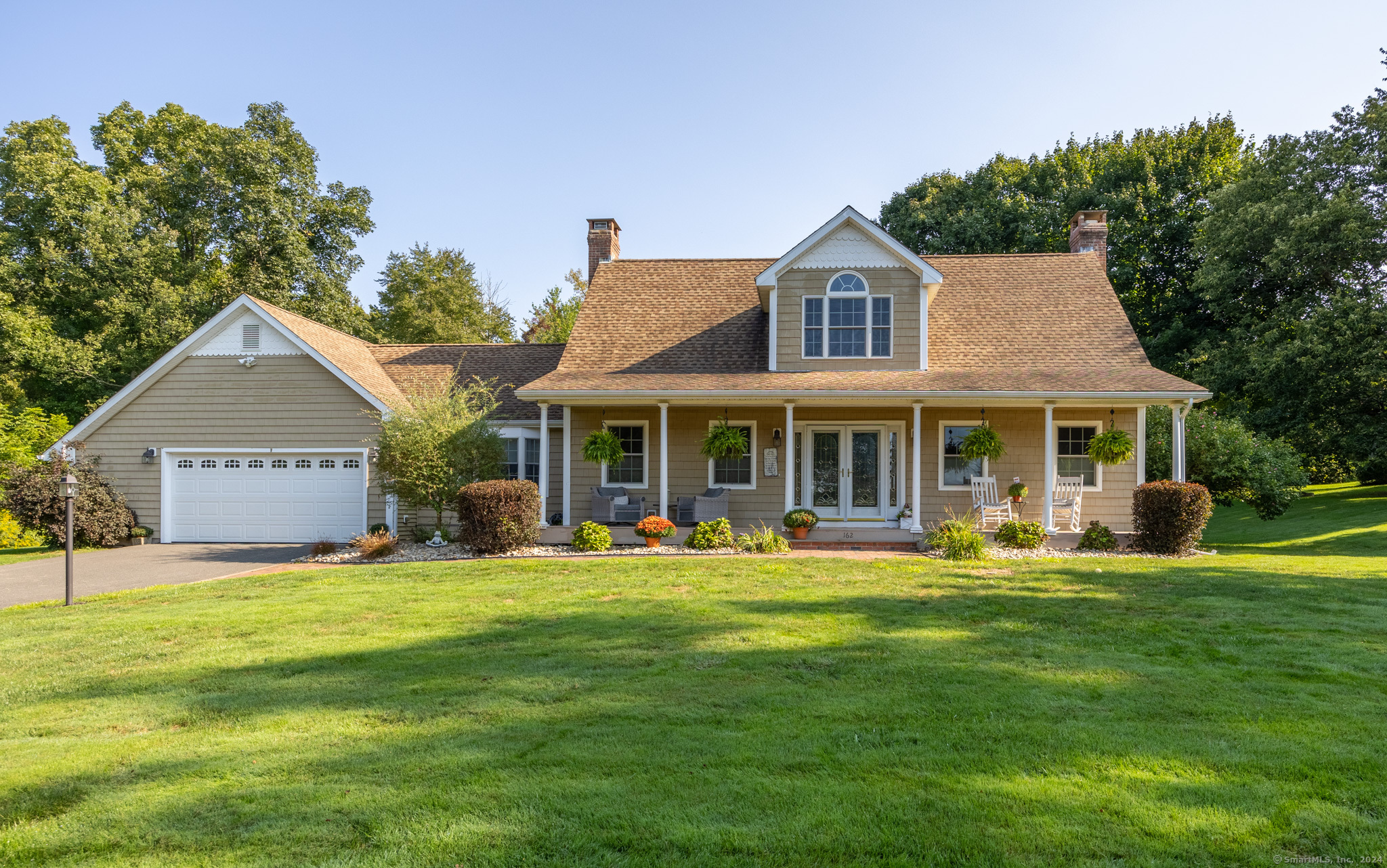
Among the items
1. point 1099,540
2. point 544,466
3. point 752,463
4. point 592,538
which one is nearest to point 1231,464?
point 1099,540

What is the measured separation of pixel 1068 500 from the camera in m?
14.2

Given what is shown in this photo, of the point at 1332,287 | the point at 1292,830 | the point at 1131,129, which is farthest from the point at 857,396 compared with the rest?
the point at 1131,129

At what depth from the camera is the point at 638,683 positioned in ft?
17.0

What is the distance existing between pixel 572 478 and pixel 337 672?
10.3 meters

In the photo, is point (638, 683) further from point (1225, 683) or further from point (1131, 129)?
point (1131, 129)

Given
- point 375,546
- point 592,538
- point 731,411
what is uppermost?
point 731,411

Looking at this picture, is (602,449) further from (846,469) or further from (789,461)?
(846,469)

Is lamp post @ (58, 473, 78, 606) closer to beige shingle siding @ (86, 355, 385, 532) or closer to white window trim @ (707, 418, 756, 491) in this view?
beige shingle siding @ (86, 355, 385, 532)

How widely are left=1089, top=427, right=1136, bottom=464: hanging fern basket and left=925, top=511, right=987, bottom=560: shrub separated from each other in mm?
3119

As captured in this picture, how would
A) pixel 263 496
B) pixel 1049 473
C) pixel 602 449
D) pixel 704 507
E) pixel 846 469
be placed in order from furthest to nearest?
pixel 263 496 → pixel 846 469 → pixel 602 449 → pixel 704 507 → pixel 1049 473

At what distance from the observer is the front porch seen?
14.9m

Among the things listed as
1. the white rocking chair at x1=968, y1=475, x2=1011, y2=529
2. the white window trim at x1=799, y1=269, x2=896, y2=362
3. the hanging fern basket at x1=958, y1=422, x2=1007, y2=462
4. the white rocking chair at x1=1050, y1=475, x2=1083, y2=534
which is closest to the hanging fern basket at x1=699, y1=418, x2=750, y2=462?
the white window trim at x1=799, y1=269, x2=896, y2=362

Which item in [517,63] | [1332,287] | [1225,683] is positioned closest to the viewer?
[1225,683]

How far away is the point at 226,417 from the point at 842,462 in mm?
12890
